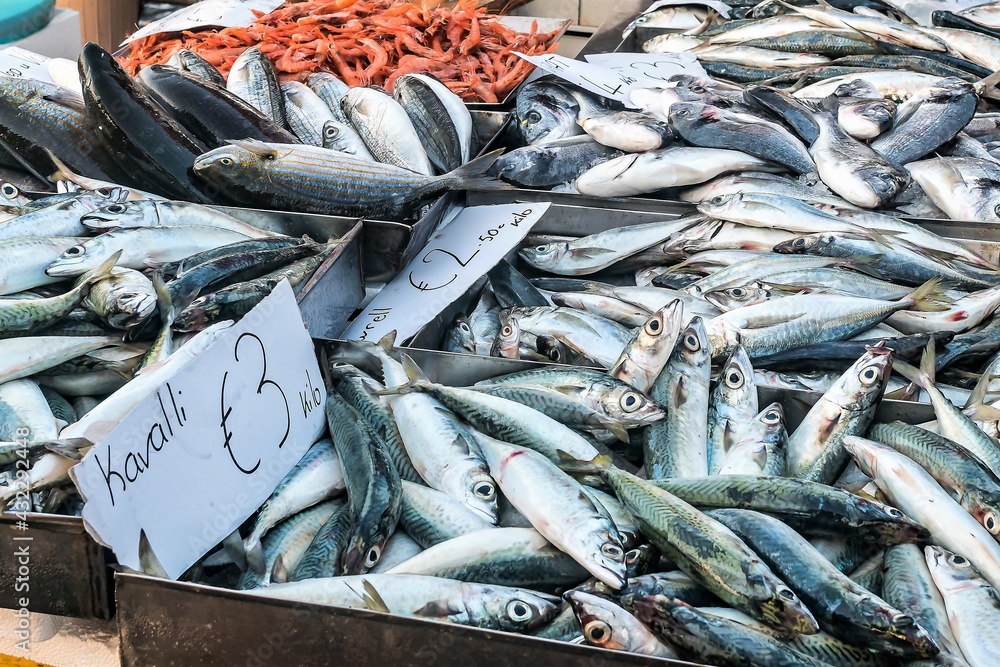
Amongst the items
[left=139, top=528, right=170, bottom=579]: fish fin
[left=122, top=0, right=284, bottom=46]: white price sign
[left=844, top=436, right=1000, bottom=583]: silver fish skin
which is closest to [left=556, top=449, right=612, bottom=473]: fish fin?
[left=844, top=436, right=1000, bottom=583]: silver fish skin

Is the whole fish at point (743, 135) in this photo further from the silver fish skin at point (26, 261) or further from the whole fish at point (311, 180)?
the silver fish skin at point (26, 261)

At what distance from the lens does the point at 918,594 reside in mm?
1293

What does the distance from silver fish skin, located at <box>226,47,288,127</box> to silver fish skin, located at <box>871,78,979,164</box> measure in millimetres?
2163

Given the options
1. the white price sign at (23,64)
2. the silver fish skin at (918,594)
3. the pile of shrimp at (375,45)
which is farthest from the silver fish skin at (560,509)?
the white price sign at (23,64)

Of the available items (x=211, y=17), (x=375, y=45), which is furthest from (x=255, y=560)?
(x=211, y=17)

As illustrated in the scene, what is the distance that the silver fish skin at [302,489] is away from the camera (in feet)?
4.80

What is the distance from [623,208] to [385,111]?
96 cm

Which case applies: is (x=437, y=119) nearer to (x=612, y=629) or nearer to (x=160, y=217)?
(x=160, y=217)

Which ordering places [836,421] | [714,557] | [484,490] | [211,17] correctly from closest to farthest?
[714,557] < [484,490] < [836,421] < [211,17]

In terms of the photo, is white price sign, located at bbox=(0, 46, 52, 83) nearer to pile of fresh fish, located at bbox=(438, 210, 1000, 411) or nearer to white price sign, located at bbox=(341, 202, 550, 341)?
white price sign, located at bbox=(341, 202, 550, 341)

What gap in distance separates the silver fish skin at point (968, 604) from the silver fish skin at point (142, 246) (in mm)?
1712

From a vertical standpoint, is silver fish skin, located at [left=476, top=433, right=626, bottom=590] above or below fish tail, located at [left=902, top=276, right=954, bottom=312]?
below

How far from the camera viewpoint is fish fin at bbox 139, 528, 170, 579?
4.18 ft

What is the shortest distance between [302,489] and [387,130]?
167 centimetres
